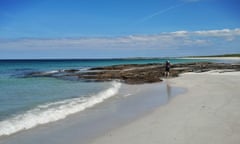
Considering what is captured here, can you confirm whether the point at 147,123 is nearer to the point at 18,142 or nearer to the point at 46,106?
the point at 18,142

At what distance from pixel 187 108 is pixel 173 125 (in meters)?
2.60

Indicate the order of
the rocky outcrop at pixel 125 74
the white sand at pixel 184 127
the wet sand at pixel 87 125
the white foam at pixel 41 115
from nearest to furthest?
the white sand at pixel 184 127 → the wet sand at pixel 87 125 → the white foam at pixel 41 115 → the rocky outcrop at pixel 125 74

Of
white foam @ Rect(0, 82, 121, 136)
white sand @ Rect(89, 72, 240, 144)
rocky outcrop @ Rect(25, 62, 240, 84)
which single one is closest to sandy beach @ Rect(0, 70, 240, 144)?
white sand @ Rect(89, 72, 240, 144)

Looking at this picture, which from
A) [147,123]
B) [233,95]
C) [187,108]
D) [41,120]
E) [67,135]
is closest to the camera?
[67,135]

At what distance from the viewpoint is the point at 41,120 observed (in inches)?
344

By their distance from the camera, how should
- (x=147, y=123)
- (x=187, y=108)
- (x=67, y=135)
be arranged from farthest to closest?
(x=187, y=108) < (x=147, y=123) < (x=67, y=135)

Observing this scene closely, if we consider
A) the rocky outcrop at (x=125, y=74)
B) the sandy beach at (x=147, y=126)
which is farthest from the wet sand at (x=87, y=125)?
the rocky outcrop at (x=125, y=74)

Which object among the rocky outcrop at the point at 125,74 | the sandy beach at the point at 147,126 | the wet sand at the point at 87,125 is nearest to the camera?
the sandy beach at the point at 147,126

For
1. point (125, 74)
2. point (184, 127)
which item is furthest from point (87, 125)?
point (125, 74)

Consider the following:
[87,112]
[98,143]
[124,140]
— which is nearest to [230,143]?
[124,140]

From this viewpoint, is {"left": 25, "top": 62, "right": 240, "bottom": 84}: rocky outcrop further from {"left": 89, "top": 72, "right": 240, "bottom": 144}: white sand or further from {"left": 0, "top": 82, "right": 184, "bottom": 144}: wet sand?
{"left": 89, "top": 72, "right": 240, "bottom": 144}: white sand

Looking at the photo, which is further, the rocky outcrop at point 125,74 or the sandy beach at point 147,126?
the rocky outcrop at point 125,74

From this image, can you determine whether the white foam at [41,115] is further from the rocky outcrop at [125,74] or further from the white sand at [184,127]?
the rocky outcrop at [125,74]

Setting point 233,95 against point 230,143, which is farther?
point 233,95
